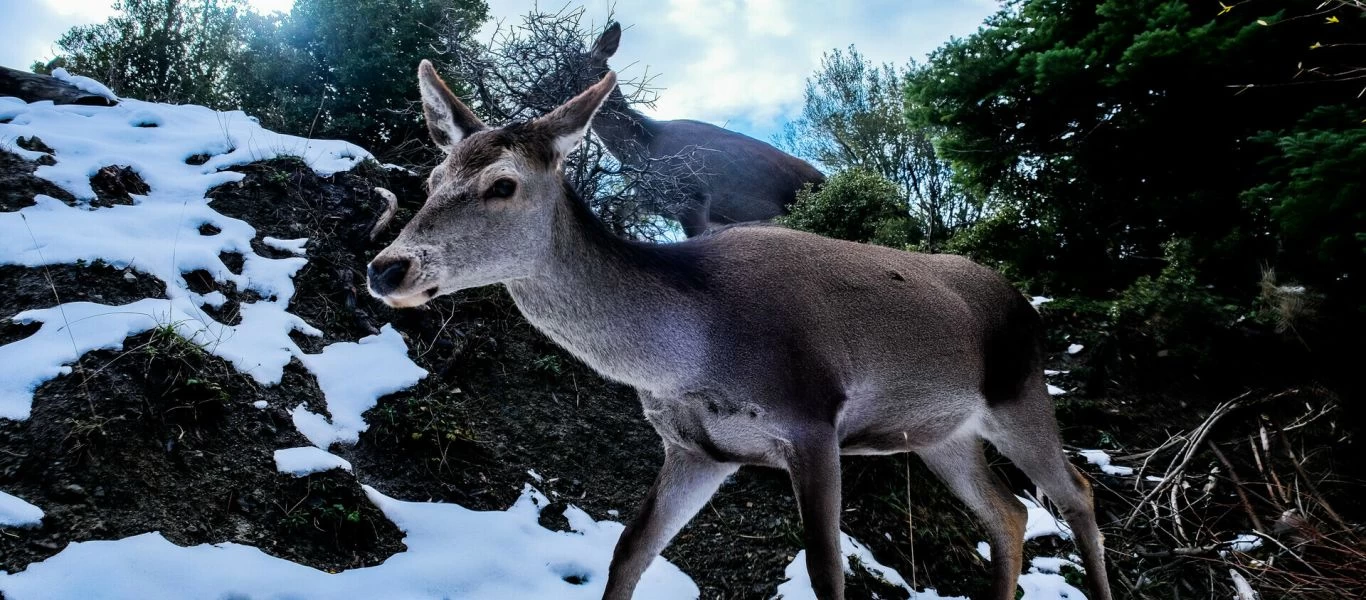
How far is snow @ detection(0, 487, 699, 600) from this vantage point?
293cm

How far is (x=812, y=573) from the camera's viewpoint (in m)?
2.90

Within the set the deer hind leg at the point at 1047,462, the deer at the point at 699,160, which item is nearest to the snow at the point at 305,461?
the deer hind leg at the point at 1047,462

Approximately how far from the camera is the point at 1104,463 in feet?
19.6

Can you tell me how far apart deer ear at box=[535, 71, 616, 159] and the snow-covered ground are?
2083 mm

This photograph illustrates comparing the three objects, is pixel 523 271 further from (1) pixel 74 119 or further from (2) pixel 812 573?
(1) pixel 74 119

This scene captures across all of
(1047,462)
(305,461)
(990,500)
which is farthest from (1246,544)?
(305,461)

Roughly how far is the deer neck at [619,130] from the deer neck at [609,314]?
5547mm

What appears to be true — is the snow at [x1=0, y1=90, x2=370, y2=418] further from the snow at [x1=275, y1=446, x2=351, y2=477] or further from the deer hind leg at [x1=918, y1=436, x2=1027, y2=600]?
the deer hind leg at [x1=918, y1=436, x2=1027, y2=600]

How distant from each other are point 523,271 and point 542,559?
1.73 meters

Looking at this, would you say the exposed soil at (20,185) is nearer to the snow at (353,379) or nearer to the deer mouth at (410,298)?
the snow at (353,379)

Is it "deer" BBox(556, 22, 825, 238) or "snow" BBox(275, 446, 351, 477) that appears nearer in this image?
"snow" BBox(275, 446, 351, 477)

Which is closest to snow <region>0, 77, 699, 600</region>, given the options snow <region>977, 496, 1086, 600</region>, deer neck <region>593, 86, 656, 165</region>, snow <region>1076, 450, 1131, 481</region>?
snow <region>977, 496, 1086, 600</region>

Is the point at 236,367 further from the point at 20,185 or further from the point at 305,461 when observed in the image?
the point at 20,185

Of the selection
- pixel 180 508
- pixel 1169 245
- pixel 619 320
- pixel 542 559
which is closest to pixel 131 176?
pixel 180 508
